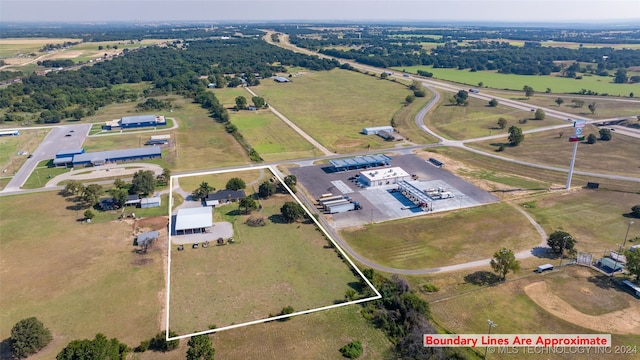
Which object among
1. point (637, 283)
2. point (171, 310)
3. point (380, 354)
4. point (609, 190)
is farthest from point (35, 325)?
point (609, 190)

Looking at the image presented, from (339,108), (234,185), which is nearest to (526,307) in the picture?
(234,185)

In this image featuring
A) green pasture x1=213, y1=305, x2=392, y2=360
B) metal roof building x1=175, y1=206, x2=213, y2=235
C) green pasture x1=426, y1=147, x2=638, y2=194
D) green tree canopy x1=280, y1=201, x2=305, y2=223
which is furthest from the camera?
green pasture x1=426, y1=147, x2=638, y2=194

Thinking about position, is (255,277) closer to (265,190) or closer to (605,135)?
(265,190)

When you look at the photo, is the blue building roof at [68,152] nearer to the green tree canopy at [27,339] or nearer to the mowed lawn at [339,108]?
the mowed lawn at [339,108]

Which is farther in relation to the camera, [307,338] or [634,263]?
[634,263]

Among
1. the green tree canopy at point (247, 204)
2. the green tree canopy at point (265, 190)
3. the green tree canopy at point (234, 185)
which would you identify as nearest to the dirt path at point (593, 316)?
the green tree canopy at point (247, 204)

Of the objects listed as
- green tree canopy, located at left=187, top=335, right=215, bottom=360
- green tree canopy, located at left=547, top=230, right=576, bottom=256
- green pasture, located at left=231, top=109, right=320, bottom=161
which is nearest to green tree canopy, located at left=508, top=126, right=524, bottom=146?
green pasture, located at left=231, top=109, right=320, bottom=161

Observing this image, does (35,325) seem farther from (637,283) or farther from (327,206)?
(637,283)

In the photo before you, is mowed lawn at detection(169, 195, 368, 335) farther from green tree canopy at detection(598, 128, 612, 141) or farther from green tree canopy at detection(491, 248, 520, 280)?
green tree canopy at detection(598, 128, 612, 141)
